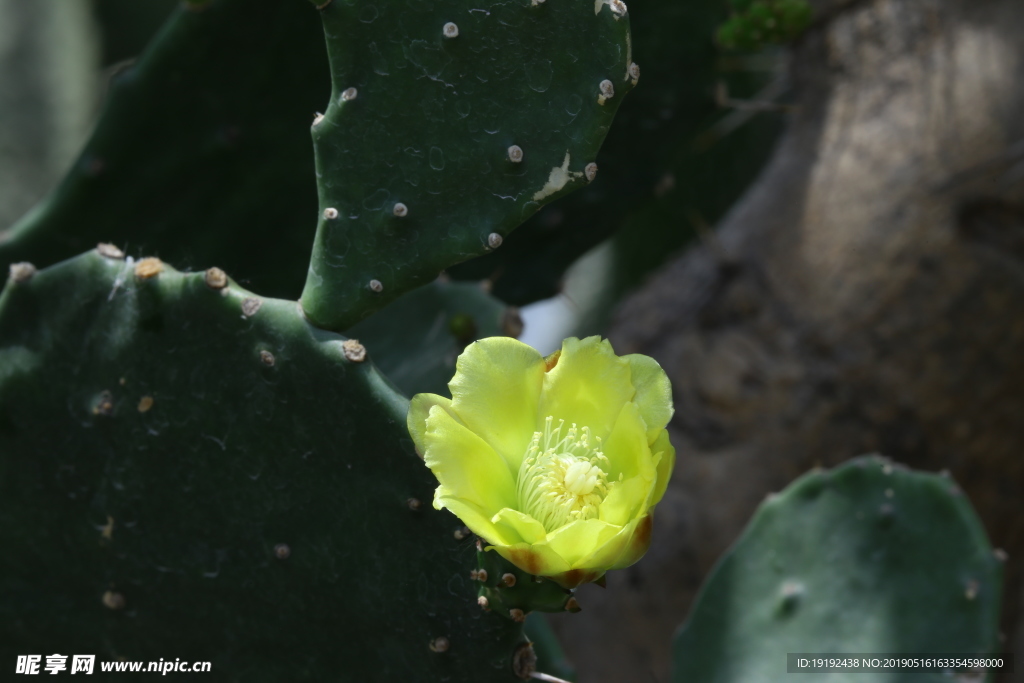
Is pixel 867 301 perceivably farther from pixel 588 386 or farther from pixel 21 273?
pixel 21 273

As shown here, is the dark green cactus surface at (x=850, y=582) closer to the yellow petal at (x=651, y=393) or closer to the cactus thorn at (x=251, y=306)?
the yellow petal at (x=651, y=393)

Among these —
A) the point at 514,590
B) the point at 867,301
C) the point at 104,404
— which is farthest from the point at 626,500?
the point at 867,301

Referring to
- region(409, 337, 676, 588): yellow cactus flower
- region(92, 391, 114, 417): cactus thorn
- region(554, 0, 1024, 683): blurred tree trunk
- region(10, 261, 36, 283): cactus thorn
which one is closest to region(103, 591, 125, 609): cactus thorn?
region(92, 391, 114, 417): cactus thorn

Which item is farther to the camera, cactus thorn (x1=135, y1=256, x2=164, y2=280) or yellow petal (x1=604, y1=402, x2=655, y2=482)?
cactus thorn (x1=135, y1=256, x2=164, y2=280)

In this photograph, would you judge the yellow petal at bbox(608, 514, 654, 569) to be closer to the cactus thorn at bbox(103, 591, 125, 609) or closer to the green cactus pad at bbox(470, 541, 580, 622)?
the green cactus pad at bbox(470, 541, 580, 622)

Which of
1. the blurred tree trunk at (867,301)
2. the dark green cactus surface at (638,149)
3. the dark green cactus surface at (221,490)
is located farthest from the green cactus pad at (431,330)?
the blurred tree trunk at (867,301)

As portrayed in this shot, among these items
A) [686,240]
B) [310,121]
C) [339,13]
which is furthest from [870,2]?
[339,13]
